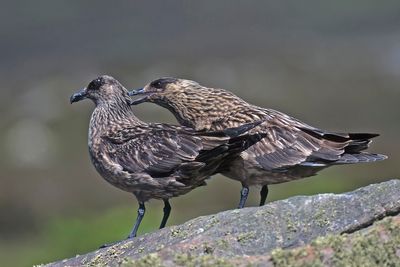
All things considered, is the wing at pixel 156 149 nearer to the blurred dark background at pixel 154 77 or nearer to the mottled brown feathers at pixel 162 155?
the mottled brown feathers at pixel 162 155

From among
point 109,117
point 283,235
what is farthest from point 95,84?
point 283,235

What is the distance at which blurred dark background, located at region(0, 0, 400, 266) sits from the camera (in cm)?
2642

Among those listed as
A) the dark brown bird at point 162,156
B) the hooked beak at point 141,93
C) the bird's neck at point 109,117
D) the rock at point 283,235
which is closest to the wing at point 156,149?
the dark brown bird at point 162,156

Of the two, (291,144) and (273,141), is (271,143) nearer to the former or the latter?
(273,141)

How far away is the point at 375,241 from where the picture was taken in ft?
27.5

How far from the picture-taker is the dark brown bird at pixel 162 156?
458 inches

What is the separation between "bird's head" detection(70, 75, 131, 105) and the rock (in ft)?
11.2

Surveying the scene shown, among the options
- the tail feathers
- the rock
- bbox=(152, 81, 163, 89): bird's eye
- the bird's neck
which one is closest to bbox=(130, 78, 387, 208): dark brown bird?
the tail feathers

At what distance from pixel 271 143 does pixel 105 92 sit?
170 cm

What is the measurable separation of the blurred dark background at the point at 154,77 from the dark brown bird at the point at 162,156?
9.82m

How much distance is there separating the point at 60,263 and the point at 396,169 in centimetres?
1849

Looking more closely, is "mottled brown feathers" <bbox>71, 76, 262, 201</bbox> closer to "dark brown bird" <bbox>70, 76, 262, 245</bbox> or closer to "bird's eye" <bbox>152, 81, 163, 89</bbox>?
"dark brown bird" <bbox>70, 76, 262, 245</bbox>

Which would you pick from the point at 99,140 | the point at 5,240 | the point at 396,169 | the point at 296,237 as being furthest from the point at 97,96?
the point at 396,169

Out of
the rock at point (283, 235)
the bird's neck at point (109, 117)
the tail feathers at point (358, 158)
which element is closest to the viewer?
the rock at point (283, 235)
